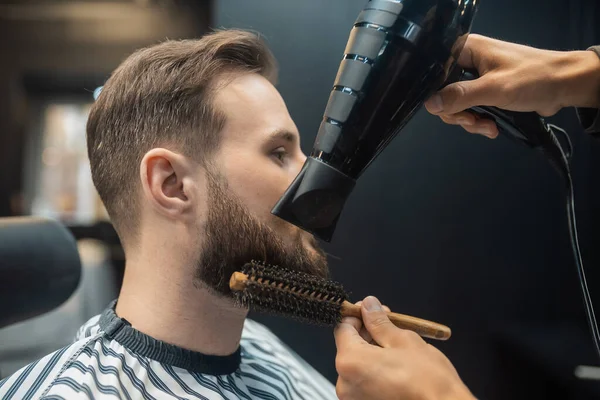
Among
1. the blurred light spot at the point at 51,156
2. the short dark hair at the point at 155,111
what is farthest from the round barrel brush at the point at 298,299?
the blurred light spot at the point at 51,156

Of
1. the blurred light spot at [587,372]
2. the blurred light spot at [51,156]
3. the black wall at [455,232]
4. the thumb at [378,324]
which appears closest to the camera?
the thumb at [378,324]

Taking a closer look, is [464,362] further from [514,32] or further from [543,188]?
[514,32]

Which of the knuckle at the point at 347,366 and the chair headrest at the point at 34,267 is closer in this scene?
the knuckle at the point at 347,366

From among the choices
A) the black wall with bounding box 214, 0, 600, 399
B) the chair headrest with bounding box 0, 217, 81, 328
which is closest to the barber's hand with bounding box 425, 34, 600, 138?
the black wall with bounding box 214, 0, 600, 399

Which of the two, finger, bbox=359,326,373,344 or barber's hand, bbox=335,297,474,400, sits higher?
barber's hand, bbox=335,297,474,400

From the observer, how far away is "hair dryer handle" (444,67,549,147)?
3.26 feet

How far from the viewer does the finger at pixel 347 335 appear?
85 centimetres

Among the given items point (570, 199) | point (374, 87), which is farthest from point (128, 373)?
point (570, 199)

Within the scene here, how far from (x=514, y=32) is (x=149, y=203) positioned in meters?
1.11

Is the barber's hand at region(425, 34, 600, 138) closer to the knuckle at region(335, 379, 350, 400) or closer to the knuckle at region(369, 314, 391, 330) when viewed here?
the knuckle at region(369, 314, 391, 330)

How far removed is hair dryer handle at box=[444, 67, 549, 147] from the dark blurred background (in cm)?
36

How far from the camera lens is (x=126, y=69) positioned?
118 cm

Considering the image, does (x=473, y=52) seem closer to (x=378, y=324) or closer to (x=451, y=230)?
(x=378, y=324)

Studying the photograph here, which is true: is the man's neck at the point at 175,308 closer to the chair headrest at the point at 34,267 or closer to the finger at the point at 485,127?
the chair headrest at the point at 34,267
